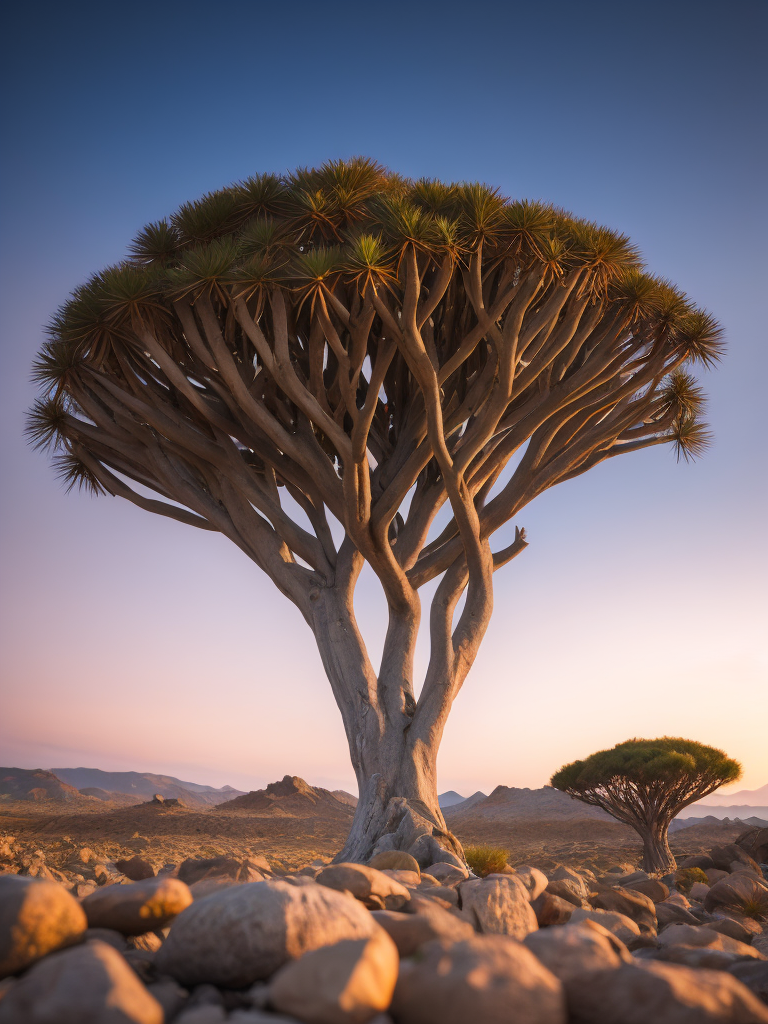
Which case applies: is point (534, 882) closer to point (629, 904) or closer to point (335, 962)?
point (629, 904)

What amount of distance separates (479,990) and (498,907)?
6.01ft

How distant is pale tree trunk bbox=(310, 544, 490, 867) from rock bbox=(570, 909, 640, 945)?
288 centimetres

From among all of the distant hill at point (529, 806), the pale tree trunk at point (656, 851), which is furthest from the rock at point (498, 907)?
Result: the distant hill at point (529, 806)

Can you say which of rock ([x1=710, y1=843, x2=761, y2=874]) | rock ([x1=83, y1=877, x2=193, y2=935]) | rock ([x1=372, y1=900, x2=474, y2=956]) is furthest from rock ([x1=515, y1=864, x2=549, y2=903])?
rock ([x1=710, y1=843, x2=761, y2=874])

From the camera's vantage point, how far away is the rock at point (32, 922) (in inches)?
88.0

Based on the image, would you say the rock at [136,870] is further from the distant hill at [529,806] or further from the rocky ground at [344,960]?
the distant hill at [529,806]

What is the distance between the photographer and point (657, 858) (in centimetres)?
1164

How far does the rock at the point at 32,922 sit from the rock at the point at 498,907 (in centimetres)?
188

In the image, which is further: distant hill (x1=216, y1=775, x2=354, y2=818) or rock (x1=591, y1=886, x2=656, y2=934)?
distant hill (x1=216, y1=775, x2=354, y2=818)

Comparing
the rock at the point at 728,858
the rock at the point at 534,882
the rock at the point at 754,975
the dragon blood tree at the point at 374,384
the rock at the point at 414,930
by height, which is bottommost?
the rock at the point at 754,975

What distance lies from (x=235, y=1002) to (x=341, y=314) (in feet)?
19.9

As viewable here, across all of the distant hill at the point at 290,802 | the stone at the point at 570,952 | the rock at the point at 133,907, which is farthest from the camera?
the distant hill at the point at 290,802

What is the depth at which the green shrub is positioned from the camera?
717 centimetres

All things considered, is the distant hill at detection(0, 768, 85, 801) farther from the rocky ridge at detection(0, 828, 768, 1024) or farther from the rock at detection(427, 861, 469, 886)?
the rocky ridge at detection(0, 828, 768, 1024)
